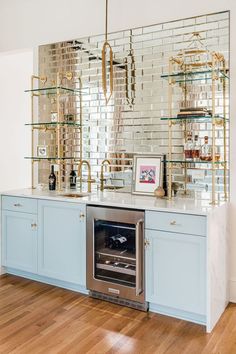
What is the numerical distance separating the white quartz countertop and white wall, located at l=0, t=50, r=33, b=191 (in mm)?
2301

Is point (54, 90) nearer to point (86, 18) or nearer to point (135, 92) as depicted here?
point (86, 18)

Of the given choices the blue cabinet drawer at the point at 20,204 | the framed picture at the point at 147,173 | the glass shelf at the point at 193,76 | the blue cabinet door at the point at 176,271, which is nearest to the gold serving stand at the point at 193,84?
the glass shelf at the point at 193,76

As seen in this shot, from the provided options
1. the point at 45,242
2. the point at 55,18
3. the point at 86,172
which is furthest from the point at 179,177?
the point at 55,18

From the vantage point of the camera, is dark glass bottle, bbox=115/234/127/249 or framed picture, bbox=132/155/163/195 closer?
dark glass bottle, bbox=115/234/127/249

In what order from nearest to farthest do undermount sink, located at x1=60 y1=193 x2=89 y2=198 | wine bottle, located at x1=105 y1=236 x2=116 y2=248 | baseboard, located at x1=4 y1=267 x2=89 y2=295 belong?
wine bottle, located at x1=105 y1=236 x2=116 y2=248, baseboard, located at x1=4 y1=267 x2=89 y2=295, undermount sink, located at x1=60 y1=193 x2=89 y2=198

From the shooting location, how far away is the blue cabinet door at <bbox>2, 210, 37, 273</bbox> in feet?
12.0

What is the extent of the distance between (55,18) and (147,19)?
3.89 ft

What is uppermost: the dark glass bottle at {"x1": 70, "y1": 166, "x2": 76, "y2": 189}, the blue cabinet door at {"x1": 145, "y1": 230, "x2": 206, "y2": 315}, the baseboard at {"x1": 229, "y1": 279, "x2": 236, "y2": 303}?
the dark glass bottle at {"x1": 70, "y1": 166, "x2": 76, "y2": 189}

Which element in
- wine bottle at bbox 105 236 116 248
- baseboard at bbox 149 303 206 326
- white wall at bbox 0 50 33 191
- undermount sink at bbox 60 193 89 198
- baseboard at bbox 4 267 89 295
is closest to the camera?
baseboard at bbox 149 303 206 326

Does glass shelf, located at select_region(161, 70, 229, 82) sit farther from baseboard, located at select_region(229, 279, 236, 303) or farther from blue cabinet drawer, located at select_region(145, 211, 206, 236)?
baseboard, located at select_region(229, 279, 236, 303)

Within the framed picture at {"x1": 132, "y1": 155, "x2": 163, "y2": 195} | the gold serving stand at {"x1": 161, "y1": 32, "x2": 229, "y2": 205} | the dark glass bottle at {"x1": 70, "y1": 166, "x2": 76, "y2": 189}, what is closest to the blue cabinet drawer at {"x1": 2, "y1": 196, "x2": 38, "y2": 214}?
the dark glass bottle at {"x1": 70, "y1": 166, "x2": 76, "y2": 189}

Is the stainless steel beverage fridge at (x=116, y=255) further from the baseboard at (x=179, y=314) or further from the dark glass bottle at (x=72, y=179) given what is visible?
the dark glass bottle at (x=72, y=179)

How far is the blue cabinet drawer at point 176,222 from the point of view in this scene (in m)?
2.71

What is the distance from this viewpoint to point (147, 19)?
358cm
